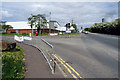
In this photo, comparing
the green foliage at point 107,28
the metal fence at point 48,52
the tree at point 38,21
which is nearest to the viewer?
the metal fence at point 48,52

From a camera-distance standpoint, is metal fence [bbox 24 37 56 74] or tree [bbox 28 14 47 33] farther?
tree [bbox 28 14 47 33]

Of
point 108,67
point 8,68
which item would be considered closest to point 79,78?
point 108,67

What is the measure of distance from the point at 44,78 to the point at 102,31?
911 inches

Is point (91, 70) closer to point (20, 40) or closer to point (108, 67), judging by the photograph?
point (108, 67)

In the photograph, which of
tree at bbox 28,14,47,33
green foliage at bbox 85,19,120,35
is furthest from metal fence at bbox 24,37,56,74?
tree at bbox 28,14,47,33

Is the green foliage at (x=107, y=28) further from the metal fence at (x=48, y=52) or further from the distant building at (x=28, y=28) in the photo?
the distant building at (x=28, y=28)

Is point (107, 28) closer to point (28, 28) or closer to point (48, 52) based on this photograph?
point (48, 52)

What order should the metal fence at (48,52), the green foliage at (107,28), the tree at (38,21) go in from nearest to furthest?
the metal fence at (48,52)
the green foliage at (107,28)
the tree at (38,21)

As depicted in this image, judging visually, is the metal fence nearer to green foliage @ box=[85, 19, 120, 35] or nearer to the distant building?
green foliage @ box=[85, 19, 120, 35]

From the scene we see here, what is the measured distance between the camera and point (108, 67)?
7188mm

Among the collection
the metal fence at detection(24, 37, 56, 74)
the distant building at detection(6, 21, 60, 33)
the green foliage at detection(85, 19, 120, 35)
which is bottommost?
the metal fence at detection(24, 37, 56, 74)

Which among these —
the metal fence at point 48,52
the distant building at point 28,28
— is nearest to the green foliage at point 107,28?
the metal fence at point 48,52

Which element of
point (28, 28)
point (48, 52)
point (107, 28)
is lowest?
point (48, 52)

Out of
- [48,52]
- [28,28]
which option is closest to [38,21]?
[28,28]
